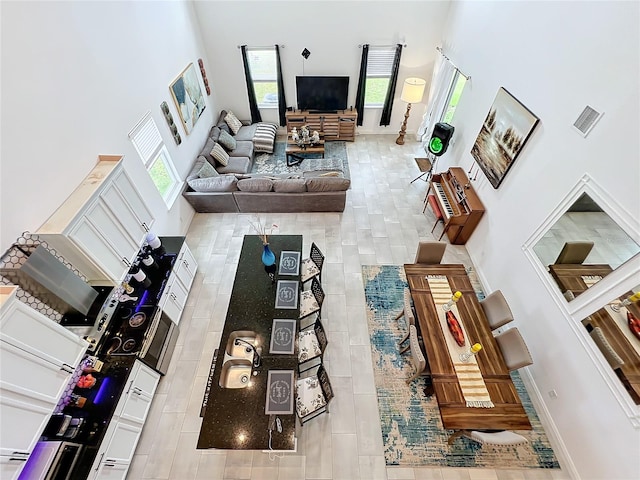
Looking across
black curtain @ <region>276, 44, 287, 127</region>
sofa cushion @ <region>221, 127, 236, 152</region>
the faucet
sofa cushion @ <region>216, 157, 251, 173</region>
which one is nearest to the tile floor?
the faucet

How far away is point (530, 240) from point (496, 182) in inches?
43.4

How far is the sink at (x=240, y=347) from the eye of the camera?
140 inches

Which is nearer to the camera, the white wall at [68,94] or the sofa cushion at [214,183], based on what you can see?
the white wall at [68,94]

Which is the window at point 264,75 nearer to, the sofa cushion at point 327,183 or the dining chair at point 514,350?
the sofa cushion at point 327,183

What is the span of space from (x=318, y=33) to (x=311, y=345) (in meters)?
6.70

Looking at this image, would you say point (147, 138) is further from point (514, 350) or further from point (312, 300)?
point (514, 350)

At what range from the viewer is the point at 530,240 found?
3887 millimetres

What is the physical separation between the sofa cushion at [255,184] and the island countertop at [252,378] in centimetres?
153

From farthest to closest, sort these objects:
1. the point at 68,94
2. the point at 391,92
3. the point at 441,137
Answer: the point at 391,92, the point at 441,137, the point at 68,94

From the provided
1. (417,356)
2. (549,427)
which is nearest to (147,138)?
(417,356)

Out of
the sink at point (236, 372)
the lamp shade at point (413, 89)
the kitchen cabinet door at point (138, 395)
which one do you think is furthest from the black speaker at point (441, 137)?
the kitchen cabinet door at point (138, 395)

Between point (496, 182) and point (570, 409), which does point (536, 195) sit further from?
point (570, 409)

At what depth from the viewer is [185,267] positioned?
469 centimetres

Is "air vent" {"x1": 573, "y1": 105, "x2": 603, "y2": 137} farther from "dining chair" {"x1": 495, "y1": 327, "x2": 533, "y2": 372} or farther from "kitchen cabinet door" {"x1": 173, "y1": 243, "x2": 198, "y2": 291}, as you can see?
"kitchen cabinet door" {"x1": 173, "y1": 243, "x2": 198, "y2": 291}
